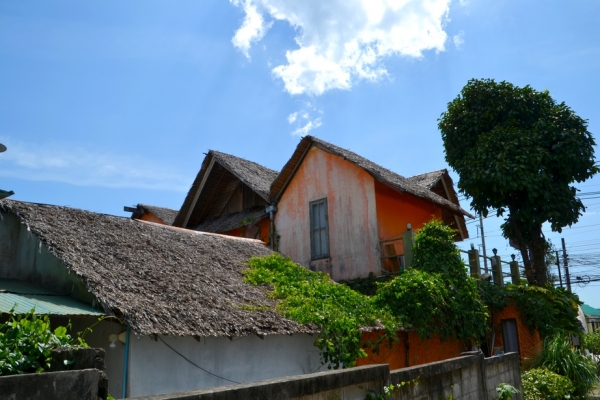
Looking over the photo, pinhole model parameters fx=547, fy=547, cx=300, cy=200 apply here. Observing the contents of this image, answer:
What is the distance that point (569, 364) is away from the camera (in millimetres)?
12594

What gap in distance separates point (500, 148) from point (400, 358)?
9.98 m

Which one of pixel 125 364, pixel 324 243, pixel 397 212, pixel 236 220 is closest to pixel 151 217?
pixel 236 220

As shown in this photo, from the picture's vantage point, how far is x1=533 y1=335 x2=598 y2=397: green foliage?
1223 centimetres

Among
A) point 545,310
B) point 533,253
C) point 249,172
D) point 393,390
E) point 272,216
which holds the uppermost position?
point 249,172

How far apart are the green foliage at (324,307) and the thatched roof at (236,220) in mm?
5196

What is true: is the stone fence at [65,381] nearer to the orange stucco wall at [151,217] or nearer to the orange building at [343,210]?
the orange building at [343,210]

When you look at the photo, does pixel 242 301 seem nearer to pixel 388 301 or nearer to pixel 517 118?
pixel 388 301

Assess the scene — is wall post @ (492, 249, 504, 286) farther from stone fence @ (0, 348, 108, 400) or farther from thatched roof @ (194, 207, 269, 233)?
stone fence @ (0, 348, 108, 400)

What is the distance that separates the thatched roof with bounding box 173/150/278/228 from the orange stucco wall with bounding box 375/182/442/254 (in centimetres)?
404

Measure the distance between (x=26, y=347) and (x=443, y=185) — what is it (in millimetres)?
16822

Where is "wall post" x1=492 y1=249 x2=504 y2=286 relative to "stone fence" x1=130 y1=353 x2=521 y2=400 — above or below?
above

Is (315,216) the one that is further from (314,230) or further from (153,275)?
(153,275)

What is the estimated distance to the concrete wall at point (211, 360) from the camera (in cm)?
784

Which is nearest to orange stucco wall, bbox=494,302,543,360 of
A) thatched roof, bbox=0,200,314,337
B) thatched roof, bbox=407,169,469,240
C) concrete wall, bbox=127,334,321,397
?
thatched roof, bbox=407,169,469,240
